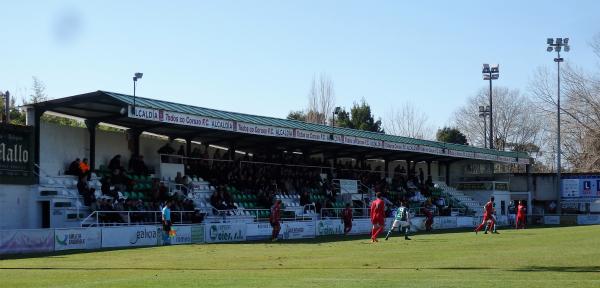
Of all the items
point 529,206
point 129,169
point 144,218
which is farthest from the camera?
point 529,206

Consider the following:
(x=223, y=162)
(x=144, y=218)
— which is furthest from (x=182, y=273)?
(x=223, y=162)

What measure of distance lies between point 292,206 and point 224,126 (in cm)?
789

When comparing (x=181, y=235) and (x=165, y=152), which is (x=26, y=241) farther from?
(x=165, y=152)

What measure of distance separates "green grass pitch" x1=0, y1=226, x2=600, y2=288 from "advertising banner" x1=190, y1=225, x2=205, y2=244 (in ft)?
23.3

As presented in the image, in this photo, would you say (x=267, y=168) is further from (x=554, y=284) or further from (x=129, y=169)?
(x=554, y=284)

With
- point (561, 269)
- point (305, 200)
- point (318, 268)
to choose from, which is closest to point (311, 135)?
point (305, 200)

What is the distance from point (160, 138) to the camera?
44719mm

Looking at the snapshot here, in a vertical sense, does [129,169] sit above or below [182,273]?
above

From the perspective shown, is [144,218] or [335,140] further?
[335,140]

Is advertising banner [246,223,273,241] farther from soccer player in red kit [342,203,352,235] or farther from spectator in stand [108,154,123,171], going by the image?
spectator in stand [108,154,123,171]

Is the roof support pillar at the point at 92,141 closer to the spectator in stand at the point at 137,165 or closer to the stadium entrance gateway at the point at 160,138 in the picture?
the stadium entrance gateway at the point at 160,138

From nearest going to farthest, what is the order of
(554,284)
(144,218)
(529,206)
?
1. (554,284)
2. (144,218)
3. (529,206)

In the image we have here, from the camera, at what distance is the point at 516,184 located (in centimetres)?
7250

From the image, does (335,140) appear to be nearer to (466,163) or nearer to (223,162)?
(223,162)
